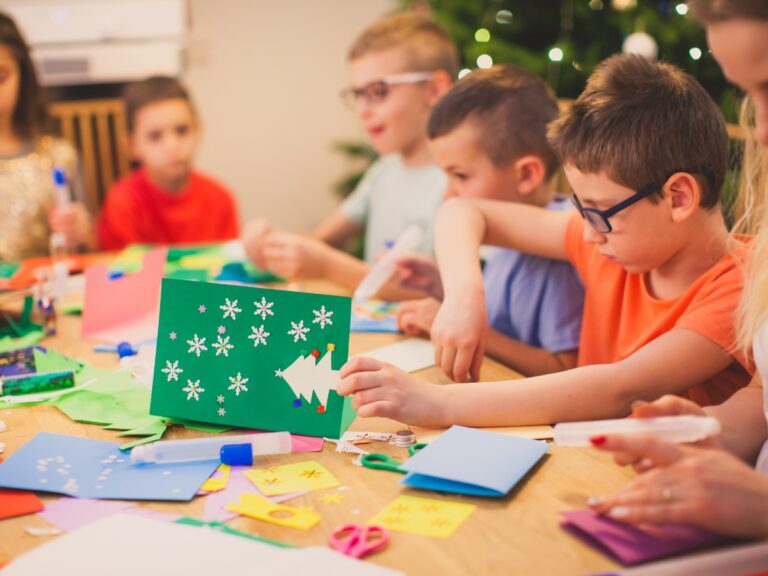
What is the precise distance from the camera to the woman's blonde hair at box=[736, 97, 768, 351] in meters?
0.86

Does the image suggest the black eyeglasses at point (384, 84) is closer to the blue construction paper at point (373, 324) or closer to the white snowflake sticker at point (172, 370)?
the blue construction paper at point (373, 324)

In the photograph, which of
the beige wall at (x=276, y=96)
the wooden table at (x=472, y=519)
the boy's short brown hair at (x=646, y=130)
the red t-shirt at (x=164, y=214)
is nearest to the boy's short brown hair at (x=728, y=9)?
the boy's short brown hair at (x=646, y=130)

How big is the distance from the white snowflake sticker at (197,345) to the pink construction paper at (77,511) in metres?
0.20

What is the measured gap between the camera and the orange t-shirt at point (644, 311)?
36.4 inches

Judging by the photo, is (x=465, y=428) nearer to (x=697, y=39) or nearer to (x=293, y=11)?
(x=697, y=39)

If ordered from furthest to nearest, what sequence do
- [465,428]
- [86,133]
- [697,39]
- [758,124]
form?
[86,133]
[697,39]
[465,428]
[758,124]

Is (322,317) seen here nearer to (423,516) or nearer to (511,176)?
(423,516)

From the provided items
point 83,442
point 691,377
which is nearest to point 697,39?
point 691,377

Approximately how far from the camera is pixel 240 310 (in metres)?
0.89

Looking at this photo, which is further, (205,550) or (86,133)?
(86,133)

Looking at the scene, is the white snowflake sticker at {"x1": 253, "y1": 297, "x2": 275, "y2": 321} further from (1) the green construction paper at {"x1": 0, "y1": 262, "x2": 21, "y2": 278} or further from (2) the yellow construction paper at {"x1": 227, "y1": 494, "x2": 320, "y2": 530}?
(1) the green construction paper at {"x1": 0, "y1": 262, "x2": 21, "y2": 278}

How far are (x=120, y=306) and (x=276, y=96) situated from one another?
7.89ft

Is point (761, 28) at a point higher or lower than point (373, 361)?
higher

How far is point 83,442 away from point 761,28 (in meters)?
0.78
